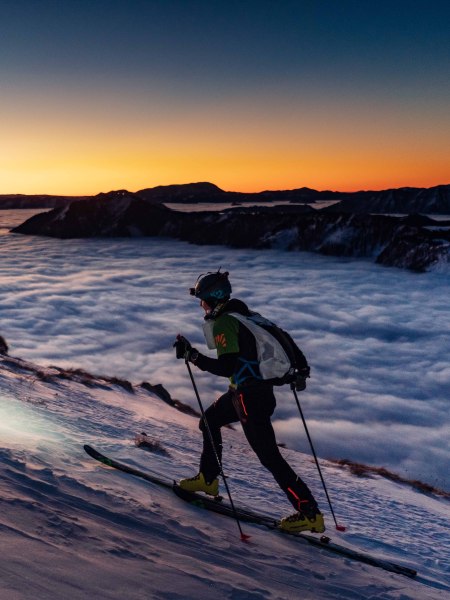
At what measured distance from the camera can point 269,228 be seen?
118688mm

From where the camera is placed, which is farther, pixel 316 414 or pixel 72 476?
pixel 316 414

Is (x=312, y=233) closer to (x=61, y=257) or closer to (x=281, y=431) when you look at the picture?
(x=61, y=257)

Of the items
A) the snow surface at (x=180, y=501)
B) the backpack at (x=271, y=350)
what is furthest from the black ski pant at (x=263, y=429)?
the snow surface at (x=180, y=501)

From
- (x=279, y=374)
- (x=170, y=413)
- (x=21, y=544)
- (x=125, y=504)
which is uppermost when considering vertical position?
(x=279, y=374)

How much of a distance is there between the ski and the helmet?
2136 mm

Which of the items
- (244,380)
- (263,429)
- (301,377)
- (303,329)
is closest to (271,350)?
(244,380)

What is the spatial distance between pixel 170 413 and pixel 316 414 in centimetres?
1535

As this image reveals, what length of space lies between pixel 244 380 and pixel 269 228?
378ft

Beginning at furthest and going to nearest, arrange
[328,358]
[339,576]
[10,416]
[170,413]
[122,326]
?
[122,326]
[328,358]
[170,413]
[10,416]
[339,576]

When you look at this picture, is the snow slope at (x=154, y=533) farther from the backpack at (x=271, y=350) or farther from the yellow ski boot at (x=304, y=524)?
the backpack at (x=271, y=350)

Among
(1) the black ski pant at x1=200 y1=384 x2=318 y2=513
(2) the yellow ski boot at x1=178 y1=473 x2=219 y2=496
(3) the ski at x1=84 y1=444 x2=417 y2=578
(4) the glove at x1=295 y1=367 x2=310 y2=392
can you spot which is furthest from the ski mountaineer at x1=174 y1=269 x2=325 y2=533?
(2) the yellow ski boot at x1=178 y1=473 x2=219 y2=496

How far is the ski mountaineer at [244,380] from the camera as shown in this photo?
506 centimetres

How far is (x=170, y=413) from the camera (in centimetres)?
1284

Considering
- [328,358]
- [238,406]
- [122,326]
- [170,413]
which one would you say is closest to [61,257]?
[122,326]
